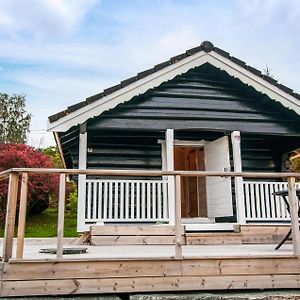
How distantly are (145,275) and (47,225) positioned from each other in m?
11.9

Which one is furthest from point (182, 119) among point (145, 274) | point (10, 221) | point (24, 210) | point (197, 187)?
point (10, 221)

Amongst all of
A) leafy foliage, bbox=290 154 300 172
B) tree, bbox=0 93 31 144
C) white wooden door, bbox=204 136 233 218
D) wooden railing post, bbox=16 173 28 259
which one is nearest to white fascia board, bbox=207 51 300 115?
white wooden door, bbox=204 136 233 218

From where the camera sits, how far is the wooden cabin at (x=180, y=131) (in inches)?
296

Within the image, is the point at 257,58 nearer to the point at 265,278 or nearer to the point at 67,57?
the point at 67,57

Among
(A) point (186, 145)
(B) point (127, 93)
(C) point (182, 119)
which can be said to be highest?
(B) point (127, 93)

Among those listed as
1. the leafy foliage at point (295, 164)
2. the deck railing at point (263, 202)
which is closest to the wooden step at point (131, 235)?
the deck railing at point (263, 202)

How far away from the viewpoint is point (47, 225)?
49.9ft

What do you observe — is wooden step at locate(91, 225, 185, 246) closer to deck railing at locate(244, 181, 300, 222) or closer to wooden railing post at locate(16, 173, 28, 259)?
deck railing at locate(244, 181, 300, 222)

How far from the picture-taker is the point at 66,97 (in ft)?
118

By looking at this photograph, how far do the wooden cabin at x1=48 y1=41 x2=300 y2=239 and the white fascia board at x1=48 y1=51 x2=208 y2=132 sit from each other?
0.02 meters

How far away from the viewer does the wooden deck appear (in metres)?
3.86

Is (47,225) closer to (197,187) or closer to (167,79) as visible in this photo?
(197,187)

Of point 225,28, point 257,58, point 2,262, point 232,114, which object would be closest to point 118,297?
point 2,262

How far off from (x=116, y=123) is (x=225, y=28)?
43.8 feet
